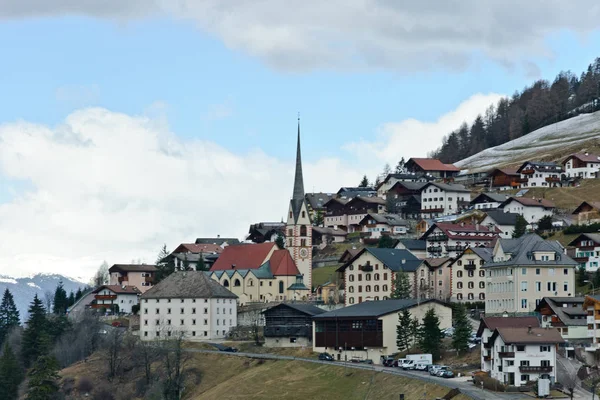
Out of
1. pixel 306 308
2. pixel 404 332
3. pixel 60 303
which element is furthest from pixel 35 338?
pixel 404 332

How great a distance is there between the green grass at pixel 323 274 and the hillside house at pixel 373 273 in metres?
17.8

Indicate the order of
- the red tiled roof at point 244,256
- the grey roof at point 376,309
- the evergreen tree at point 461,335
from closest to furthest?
the evergreen tree at point 461,335 → the grey roof at point 376,309 → the red tiled roof at point 244,256

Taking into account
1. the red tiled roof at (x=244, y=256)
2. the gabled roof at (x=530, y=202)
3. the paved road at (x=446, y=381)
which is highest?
the gabled roof at (x=530, y=202)

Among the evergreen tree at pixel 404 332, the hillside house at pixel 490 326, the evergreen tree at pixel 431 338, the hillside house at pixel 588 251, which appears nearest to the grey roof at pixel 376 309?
the evergreen tree at pixel 404 332

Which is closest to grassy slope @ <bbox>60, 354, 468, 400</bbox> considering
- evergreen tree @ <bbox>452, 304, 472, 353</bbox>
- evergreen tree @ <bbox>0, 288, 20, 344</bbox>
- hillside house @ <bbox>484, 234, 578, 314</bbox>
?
evergreen tree @ <bbox>452, 304, 472, 353</bbox>

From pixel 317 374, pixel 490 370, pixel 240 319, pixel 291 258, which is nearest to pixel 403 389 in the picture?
pixel 490 370

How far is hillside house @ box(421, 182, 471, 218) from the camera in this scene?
190 meters

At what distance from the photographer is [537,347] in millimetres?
91375

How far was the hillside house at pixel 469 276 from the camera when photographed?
13300 centimetres

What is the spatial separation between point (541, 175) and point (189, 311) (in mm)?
69935

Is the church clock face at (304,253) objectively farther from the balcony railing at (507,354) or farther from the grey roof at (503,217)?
the balcony railing at (507,354)

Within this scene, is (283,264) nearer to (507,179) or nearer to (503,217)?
(503,217)

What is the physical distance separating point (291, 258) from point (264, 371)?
47.9 metres

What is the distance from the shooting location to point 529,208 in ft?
552
